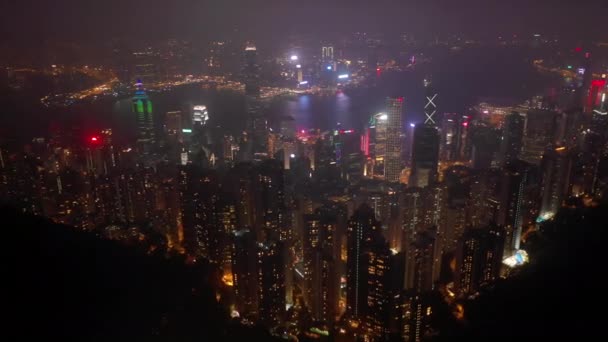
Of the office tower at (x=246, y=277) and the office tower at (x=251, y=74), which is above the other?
the office tower at (x=251, y=74)

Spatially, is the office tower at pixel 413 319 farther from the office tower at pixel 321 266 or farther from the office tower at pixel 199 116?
the office tower at pixel 199 116

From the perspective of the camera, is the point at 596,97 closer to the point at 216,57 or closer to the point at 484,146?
the point at 484,146

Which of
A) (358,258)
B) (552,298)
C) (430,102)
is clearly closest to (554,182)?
(552,298)

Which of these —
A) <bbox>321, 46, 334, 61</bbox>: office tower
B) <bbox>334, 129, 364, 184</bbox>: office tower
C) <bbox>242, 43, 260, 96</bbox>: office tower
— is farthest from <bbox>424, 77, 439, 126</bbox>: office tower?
<bbox>242, 43, 260, 96</bbox>: office tower

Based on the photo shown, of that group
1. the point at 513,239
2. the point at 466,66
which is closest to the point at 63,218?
the point at 513,239

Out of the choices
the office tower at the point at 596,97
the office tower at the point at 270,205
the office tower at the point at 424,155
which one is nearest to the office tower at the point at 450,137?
the office tower at the point at 424,155

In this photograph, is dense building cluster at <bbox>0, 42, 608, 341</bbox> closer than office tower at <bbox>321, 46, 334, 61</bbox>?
Yes

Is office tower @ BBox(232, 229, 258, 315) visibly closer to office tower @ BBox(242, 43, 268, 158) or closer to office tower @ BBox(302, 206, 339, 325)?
office tower @ BBox(302, 206, 339, 325)
